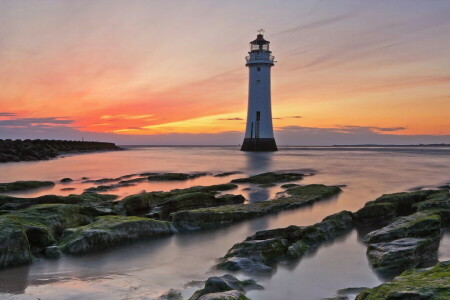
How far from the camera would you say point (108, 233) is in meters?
6.70

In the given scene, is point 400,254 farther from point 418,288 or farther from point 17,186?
point 17,186

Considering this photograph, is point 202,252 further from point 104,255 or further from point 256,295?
point 256,295

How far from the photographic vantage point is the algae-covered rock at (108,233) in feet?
20.7

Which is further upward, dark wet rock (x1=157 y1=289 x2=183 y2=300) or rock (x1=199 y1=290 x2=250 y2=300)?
rock (x1=199 y1=290 x2=250 y2=300)

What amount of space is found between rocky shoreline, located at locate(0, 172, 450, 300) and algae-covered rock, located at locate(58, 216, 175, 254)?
2 cm

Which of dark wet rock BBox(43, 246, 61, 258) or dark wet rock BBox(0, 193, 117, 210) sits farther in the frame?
dark wet rock BBox(0, 193, 117, 210)

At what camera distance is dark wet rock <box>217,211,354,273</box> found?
5570 mm

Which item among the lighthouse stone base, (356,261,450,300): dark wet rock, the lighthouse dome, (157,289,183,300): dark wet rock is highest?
the lighthouse dome

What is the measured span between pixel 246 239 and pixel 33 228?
3598mm

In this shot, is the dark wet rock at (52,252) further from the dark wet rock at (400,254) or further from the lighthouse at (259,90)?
the lighthouse at (259,90)

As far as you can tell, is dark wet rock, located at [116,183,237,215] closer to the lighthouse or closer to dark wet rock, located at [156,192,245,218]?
dark wet rock, located at [156,192,245,218]

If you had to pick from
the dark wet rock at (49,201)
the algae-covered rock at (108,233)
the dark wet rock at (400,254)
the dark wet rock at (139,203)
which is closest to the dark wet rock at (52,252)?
the algae-covered rock at (108,233)

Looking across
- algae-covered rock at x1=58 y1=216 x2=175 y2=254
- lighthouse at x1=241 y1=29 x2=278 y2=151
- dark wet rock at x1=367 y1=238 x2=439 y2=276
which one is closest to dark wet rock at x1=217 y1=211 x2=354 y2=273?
dark wet rock at x1=367 y1=238 x2=439 y2=276

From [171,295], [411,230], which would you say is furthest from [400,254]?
[171,295]
